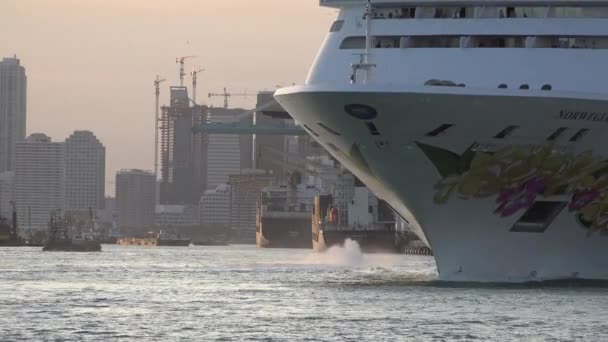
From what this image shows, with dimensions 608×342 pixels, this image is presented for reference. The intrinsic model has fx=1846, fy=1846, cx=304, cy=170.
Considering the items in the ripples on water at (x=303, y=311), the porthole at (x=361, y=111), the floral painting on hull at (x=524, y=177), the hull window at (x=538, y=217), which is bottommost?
the ripples on water at (x=303, y=311)

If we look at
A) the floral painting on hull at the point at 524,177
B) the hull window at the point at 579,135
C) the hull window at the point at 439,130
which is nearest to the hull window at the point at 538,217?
the floral painting on hull at the point at 524,177

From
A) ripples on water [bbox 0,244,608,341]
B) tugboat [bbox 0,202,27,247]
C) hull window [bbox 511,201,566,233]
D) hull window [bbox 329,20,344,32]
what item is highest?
hull window [bbox 329,20,344,32]

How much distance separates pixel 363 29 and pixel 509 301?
1072 centimetres

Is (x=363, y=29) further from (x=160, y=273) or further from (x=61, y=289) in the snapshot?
(x=160, y=273)

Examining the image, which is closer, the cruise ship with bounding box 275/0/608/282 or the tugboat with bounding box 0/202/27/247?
the cruise ship with bounding box 275/0/608/282

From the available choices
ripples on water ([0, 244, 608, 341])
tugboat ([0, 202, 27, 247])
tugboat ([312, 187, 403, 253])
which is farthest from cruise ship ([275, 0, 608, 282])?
tugboat ([0, 202, 27, 247])

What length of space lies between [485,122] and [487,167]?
1760mm

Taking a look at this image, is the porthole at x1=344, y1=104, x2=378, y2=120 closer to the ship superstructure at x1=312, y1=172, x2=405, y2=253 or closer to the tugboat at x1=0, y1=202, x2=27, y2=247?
the ship superstructure at x1=312, y1=172, x2=405, y2=253

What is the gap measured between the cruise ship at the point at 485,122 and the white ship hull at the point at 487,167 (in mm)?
42

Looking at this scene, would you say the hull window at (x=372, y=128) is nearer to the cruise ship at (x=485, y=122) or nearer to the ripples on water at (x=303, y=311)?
the cruise ship at (x=485, y=122)

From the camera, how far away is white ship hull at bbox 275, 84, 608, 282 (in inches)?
2110

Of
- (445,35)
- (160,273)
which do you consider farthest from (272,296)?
(160,273)

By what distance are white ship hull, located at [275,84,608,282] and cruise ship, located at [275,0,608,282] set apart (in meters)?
0.04

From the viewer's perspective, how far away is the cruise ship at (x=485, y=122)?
53.9 metres
